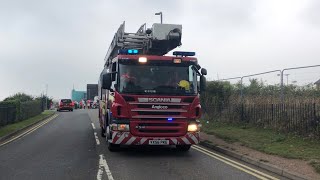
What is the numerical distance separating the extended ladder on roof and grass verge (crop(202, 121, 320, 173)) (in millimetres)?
4236

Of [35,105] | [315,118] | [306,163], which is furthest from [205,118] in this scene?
[35,105]

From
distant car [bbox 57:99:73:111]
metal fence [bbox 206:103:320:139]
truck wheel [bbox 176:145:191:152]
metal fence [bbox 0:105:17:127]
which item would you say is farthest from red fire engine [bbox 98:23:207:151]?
distant car [bbox 57:99:73:111]

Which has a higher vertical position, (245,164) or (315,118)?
(315,118)

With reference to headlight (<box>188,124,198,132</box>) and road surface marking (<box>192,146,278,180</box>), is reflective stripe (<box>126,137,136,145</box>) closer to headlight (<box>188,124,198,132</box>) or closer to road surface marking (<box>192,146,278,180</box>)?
headlight (<box>188,124,198,132</box>)

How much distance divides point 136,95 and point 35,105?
29.0 m

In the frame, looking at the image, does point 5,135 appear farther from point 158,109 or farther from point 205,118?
point 205,118

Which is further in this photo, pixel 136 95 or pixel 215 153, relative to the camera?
pixel 215 153

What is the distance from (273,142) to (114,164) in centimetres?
593

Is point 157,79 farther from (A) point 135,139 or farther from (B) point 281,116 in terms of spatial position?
(B) point 281,116

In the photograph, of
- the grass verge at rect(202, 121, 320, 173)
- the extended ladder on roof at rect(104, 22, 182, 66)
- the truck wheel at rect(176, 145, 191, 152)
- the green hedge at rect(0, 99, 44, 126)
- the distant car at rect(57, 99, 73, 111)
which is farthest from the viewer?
the distant car at rect(57, 99, 73, 111)

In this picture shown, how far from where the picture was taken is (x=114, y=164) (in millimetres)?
10914

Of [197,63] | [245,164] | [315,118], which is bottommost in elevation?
[245,164]

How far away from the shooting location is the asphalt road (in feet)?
30.8

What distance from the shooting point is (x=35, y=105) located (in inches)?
1534
